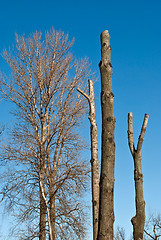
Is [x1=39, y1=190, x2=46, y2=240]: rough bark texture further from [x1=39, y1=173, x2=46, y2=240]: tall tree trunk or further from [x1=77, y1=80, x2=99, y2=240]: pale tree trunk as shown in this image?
[x1=77, y1=80, x2=99, y2=240]: pale tree trunk

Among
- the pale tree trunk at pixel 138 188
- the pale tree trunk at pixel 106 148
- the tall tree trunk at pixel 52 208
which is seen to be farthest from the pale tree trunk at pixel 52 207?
the pale tree trunk at pixel 106 148

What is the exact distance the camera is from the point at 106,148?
18.0 feet

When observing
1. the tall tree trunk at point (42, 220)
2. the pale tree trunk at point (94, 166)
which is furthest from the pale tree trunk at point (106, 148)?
the tall tree trunk at point (42, 220)

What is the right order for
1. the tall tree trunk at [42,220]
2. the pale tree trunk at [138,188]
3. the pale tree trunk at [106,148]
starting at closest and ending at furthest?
the pale tree trunk at [106,148] → the pale tree trunk at [138,188] → the tall tree trunk at [42,220]

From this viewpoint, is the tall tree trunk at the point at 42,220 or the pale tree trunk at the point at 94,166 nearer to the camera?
the pale tree trunk at the point at 94,166

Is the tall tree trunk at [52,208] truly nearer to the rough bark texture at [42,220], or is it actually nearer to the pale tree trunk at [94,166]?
the rough bark texture at [42,220]

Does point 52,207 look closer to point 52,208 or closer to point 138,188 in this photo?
point 52,208

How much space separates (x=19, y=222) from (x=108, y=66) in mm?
8558

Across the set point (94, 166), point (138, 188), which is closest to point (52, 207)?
point (94, 166)

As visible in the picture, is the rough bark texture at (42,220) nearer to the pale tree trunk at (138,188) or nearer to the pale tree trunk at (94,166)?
the pale tree trunk at (94,166)

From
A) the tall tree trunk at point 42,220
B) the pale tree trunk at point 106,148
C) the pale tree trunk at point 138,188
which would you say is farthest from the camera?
the tall tree trunk at point 42,220

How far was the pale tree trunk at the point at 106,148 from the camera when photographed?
515 cm

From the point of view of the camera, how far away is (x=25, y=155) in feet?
43.0

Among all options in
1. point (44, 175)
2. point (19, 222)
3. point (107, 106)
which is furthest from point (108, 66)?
point (19, 222)
